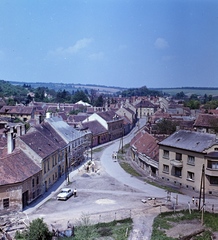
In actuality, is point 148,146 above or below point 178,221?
above

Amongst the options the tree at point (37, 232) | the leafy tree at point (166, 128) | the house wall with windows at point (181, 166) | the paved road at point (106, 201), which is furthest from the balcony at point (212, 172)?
the leafy tree at point (166, 128)

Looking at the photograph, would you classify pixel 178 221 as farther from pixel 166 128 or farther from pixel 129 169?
pixel 166 128

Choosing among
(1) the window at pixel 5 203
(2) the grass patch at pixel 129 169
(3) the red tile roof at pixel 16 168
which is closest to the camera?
(1) the window at pixel 5 203

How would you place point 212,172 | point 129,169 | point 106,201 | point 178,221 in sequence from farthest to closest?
point 129,169, point 212,172, point 106,201, point 178,221

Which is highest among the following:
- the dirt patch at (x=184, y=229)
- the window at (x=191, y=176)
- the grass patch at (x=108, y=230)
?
the window at (x=191, y=176)

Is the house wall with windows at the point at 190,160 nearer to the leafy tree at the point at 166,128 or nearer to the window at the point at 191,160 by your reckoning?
the window at the point at 191,160

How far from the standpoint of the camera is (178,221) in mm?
34438

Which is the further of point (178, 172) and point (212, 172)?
point (178, 172)

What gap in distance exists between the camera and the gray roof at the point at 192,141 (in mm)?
45609

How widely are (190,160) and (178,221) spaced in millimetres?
13833

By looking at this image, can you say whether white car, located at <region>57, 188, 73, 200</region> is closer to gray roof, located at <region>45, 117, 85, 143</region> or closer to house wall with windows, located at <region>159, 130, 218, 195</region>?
house wall with windows, located at <region>159, 130, 218, 195</region>

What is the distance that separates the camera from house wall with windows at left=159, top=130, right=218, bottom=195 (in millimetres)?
44406

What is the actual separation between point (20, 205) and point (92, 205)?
7894 mm

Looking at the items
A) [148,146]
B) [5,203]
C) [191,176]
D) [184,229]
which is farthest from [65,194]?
[148,146]
